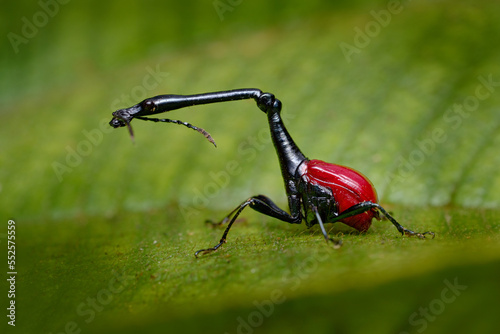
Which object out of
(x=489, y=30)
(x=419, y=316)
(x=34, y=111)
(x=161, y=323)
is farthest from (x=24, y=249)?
(x=489, y=30)

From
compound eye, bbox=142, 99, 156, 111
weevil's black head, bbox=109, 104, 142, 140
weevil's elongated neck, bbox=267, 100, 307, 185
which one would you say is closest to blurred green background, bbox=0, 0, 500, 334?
weevil's elongated neck, bbox=267, 100, 307, 185

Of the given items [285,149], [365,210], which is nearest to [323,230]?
[365,210]

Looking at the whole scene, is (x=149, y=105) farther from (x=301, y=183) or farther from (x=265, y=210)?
(x=301, y=183)

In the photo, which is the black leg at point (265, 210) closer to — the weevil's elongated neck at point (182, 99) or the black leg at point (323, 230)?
the black leg at point (323, 230)

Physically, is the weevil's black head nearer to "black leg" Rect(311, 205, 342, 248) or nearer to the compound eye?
the compound eye

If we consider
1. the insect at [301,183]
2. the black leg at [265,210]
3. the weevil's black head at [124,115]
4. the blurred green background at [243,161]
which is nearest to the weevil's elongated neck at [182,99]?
the insect at [301,183]
